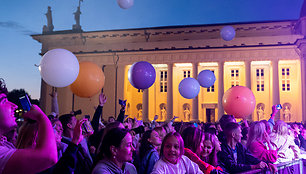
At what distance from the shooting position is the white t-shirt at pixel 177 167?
348 cm

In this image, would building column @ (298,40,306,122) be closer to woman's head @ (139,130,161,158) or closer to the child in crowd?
woman's head @ (139,130,161,158)

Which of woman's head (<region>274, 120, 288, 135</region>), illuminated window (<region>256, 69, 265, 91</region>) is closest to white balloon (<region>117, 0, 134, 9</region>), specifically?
woman's head (<region>274, 120, 288, 135</region>)

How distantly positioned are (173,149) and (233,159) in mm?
1948

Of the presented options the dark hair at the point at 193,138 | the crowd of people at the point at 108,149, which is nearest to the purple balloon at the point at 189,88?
the crowd of people at the point at 108,149

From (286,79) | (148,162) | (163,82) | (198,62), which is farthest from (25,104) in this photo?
(163,82)

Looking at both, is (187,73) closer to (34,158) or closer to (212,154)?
(212,154)

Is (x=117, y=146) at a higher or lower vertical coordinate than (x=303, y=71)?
lower

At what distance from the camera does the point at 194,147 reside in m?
4.51

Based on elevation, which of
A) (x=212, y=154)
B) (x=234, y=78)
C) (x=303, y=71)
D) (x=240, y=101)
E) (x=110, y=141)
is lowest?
(x=212, y=154)

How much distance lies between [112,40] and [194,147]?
37813mm

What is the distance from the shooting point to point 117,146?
318 cm

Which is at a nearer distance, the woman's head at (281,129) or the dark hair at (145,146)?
the dark hair at (145,146)

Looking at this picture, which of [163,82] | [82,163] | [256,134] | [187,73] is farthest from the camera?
[163,82]

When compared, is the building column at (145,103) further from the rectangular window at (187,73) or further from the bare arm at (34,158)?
the bare arm at (34,158)
